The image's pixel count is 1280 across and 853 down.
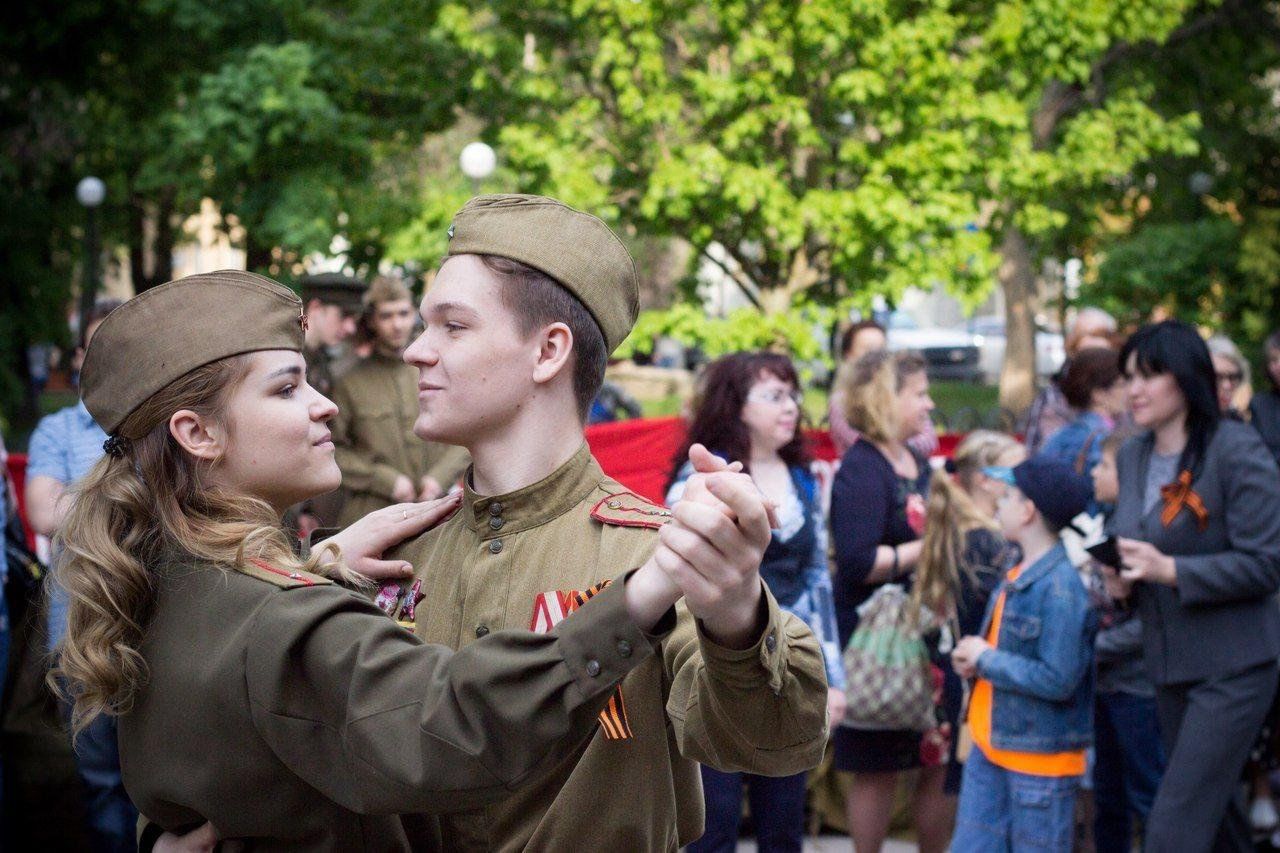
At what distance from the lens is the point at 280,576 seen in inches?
81.5

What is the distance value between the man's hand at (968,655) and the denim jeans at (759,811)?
2.26 ft

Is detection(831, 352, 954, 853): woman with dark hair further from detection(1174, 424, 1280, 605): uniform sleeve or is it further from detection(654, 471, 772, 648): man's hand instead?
detection(654, 471, 772, 648): man's hand

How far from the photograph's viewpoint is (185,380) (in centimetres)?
219

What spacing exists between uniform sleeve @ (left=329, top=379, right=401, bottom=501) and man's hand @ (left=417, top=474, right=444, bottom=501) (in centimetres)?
15

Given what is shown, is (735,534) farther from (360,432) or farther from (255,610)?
(360,432)

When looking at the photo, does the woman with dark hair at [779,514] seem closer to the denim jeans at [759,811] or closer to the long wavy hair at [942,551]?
the denim jeans at [759,811]

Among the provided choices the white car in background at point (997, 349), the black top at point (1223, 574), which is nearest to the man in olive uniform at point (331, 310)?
the black top at point (1223, 574)

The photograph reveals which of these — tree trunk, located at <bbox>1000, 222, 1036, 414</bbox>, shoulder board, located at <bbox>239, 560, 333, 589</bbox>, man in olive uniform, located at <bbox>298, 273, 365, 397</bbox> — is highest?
shoulder board, located at <bbox>239, 560, 333, 589</bbox>

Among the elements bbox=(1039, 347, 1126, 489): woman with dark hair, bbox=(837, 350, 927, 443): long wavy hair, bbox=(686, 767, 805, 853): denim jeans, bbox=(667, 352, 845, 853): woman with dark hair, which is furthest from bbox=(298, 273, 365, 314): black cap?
bbox=(1039, 347, 1126, 489): woman with dark hair

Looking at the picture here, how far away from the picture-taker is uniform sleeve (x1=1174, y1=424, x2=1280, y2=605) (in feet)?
16.1

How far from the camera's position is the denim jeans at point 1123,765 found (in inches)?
230

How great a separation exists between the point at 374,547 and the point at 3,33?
13695 mm

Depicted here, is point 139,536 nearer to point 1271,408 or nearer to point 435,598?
point 435,598

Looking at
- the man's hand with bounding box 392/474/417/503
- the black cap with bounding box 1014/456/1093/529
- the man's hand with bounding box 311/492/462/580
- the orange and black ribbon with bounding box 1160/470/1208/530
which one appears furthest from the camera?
the man's hand with bounding box 392/474/417/503
